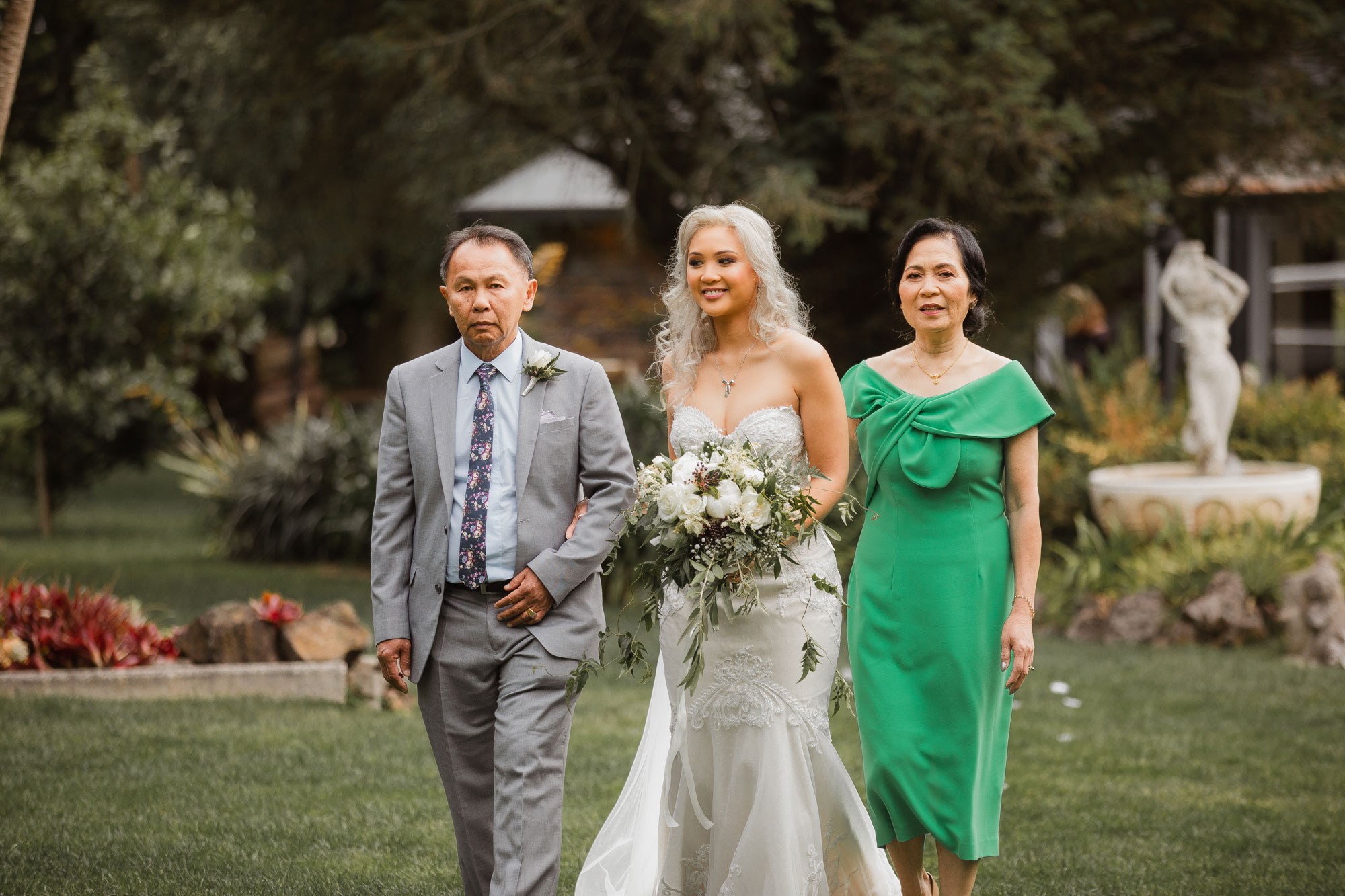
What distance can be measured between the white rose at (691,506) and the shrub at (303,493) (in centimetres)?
981

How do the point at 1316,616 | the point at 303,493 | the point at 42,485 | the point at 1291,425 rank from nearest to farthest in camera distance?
1. the point at 1316,616
2. the point at 1291,425
3. the point at 303,493
4. the point at 42,485

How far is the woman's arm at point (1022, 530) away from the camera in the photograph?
3885mm

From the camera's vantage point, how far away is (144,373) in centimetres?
1492

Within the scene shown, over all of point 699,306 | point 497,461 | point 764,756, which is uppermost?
point 699,306

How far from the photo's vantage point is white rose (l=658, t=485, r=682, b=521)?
3.56 m

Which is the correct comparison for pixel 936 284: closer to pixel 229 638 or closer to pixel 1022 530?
pixel 1022 530

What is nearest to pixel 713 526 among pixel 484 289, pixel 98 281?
pixel 484 289

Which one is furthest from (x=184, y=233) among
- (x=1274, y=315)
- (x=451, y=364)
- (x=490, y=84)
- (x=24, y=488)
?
(x=1274, y=315)

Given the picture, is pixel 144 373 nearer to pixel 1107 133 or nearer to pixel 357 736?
pixel 357 736

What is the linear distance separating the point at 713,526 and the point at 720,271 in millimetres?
858

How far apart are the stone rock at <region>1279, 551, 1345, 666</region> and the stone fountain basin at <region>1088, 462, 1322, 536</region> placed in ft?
3.78

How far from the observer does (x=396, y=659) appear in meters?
3.75

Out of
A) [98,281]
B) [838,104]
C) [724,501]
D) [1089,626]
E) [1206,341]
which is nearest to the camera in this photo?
[724,501]

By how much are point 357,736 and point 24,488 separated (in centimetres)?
1094
